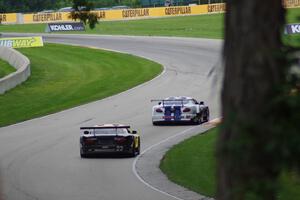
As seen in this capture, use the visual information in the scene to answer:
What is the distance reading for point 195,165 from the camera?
2455cm

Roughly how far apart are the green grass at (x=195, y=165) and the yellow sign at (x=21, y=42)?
140 feet

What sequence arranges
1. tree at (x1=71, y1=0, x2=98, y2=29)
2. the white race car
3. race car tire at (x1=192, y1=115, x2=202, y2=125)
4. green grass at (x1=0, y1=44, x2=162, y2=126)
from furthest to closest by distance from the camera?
green grass at (x1=0, y1=44, x2=162, y2=126) < race car tire at (x1=192, y1=115, x2=202, y2=125) < the white race car < tree at (x1=71, y1=0, x2=98, y2=29)

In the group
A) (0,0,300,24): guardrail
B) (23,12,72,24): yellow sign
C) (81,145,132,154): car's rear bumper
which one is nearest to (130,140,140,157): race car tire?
(81,145,132,154): car's rear bumper

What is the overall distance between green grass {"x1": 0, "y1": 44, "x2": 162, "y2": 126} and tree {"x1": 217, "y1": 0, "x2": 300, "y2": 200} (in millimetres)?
31800

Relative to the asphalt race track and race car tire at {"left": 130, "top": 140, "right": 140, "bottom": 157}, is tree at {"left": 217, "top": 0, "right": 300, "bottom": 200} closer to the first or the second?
the asphalt race track

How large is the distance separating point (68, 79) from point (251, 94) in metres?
47.3

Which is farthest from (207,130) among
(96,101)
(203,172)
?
(96,101)

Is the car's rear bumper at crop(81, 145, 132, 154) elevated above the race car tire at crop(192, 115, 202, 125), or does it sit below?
above

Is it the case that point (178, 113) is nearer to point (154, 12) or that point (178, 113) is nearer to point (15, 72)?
point (15, 72)

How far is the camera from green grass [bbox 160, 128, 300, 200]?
20.8 meters

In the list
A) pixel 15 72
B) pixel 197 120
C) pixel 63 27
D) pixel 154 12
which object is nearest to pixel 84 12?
pixel 197 120

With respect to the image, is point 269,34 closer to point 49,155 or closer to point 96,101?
point 49,155

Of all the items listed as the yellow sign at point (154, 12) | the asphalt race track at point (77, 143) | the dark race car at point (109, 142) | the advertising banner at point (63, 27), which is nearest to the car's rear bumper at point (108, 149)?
the dark race car at point (109, 142)

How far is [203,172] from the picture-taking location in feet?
76.6
